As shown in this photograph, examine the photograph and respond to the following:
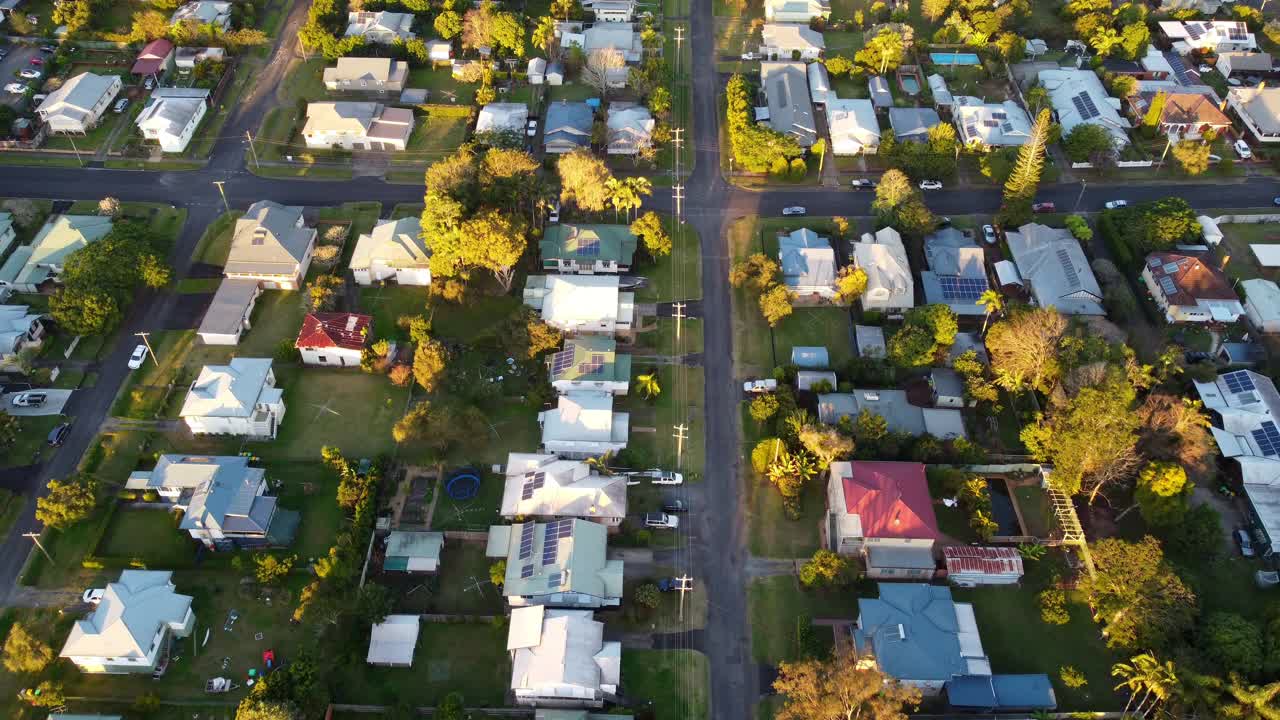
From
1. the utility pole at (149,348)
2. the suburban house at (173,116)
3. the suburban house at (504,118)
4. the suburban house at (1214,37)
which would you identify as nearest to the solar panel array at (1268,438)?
the suburban house at (1214,37)

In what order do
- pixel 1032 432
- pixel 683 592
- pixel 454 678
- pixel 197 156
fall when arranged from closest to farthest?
pixel 454 678, pixel 683 592, pixel 1032 432, pixel 197 156

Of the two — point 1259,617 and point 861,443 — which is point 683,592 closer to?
point 861,443

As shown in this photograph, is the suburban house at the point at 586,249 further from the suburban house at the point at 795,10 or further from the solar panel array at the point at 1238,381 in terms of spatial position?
the solar panel array at the point at 1238,381

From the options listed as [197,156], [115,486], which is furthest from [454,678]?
[197,156]

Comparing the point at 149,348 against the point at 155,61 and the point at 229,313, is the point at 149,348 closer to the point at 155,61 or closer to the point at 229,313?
the point at 229,313

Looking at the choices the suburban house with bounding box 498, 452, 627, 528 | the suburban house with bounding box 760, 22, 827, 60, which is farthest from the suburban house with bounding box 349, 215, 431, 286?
the suburban house with bounding box 760, 22, 827, 60

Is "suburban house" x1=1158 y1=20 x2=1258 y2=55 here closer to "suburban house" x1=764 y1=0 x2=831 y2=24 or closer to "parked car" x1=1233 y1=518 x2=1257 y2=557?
"suburban house" x1=764 y1=0 x2=831 y2=24
